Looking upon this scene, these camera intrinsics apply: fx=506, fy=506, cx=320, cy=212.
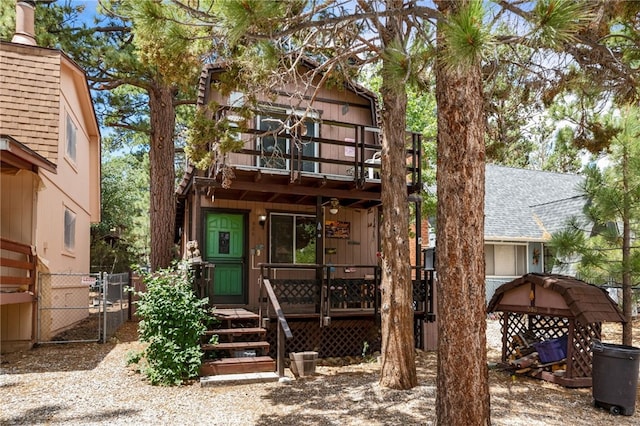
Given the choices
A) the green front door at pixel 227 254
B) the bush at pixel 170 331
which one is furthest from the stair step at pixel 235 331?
the green front door at pixel 227 254

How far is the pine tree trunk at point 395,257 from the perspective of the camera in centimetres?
764

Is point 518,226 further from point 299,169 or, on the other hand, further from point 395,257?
point 395,257

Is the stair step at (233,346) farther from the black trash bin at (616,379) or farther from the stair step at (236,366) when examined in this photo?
the black trash bin at (616,379)

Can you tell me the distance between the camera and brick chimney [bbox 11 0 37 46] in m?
12.1

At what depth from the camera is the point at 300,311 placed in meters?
10.3

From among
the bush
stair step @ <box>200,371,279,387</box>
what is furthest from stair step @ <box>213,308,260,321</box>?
stair step @ <box>200,371,279,387</box>

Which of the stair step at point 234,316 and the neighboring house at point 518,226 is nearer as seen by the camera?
the stair step at point 234,316

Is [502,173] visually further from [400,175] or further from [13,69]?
[13,69]

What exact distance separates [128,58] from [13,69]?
3.11 m

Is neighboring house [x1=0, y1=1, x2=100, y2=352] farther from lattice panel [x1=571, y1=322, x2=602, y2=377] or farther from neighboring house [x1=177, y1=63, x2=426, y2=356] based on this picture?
lattice panel [x1=571, y1=322, x2=602, y2=377]

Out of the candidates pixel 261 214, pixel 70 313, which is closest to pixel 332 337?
pixel 261 214

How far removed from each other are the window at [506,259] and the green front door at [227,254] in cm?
990

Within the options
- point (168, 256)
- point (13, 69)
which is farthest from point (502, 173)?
point (13, 69)

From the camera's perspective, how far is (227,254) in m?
11.9
